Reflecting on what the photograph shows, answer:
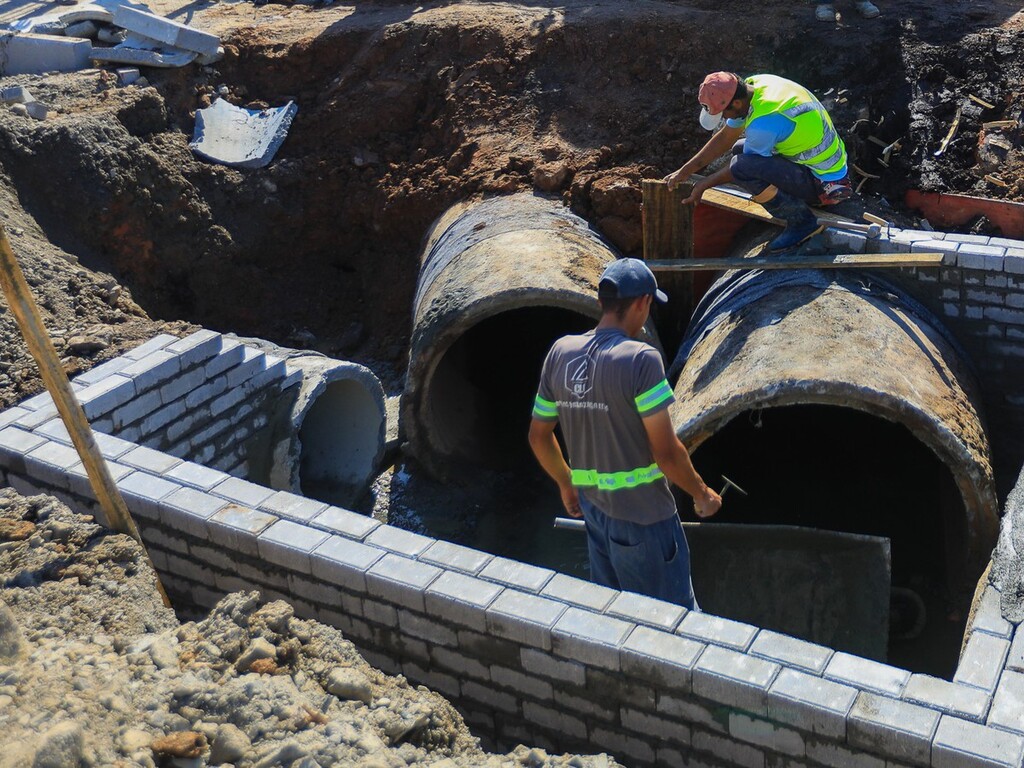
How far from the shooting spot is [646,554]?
4207 mm

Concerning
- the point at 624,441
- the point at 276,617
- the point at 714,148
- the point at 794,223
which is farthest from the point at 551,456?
the point at 794,223

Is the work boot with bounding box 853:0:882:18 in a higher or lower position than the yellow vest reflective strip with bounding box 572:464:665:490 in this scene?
higher

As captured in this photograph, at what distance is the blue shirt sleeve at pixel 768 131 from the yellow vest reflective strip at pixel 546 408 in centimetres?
238

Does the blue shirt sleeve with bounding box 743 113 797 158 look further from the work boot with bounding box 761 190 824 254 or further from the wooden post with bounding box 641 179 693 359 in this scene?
the wooden post with bounding box 641 179 693 359

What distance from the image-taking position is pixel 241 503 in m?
4.24

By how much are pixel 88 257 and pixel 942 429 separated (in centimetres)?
585

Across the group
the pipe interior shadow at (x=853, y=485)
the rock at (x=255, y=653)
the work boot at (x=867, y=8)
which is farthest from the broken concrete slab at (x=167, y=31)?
the rock at (x=255, y=653)

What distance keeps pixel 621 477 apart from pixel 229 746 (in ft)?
5.48

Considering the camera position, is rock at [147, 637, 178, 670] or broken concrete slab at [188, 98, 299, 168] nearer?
rock at [147, 637, 178, 670]

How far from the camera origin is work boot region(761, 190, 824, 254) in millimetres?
6062

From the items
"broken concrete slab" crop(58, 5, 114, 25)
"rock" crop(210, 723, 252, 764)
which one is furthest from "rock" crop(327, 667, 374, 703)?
"broken concrete slab" crop(58, 5, 114, 25)

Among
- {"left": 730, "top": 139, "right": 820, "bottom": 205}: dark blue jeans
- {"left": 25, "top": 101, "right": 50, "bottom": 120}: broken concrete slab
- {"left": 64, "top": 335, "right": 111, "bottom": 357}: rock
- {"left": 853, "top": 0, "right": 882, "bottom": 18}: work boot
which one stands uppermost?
{"left": 853, "top": 0, "right": 882, "bottom": 18}: work boot

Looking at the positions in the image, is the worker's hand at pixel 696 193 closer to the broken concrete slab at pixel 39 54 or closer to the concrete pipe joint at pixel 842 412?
the concrete pipe joint at pixel 842 412

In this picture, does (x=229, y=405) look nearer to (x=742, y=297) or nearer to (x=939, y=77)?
(x=742, y=297)
